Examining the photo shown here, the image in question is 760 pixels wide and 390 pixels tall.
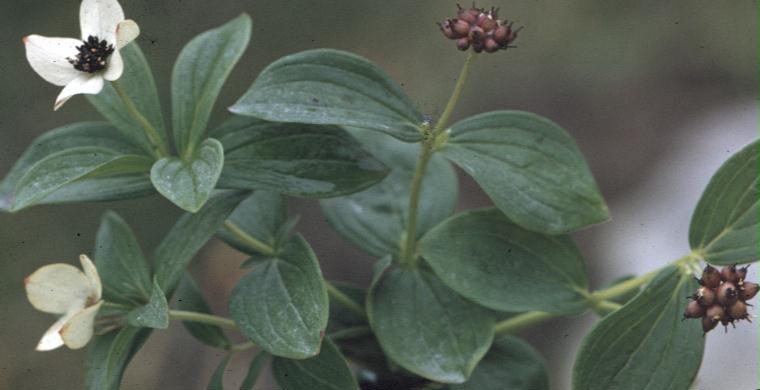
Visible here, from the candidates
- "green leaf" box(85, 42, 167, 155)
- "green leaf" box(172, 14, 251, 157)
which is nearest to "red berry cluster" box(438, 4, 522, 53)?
"green leaf" box(172, 14, 251, 157)

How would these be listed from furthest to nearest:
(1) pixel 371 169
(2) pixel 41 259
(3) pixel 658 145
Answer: (3) pixel 658 145 < (2) pixel 41 259 < (1) pixel 371 169

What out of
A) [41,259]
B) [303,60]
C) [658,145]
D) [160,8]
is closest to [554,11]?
[658,145]

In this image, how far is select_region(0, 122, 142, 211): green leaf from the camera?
1.07 meters

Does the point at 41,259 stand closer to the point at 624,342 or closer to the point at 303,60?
the point at 303,60

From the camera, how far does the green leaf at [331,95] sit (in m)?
0.91

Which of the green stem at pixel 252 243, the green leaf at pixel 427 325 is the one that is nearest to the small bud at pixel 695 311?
the green leaf at pixel 427 325

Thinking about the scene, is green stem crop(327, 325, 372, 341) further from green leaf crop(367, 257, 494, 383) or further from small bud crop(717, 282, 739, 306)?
small bud crop(717, 282, 739, 306)

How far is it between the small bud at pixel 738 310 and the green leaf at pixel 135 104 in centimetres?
63

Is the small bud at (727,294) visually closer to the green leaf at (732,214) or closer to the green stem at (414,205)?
the green leaf at (732,214)

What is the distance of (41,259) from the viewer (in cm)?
216

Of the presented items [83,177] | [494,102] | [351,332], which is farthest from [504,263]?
[494,102]

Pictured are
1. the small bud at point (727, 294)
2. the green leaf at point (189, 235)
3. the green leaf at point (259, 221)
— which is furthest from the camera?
the green leaf at point (259, 221)

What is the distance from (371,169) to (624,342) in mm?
329

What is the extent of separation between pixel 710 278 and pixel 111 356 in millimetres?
599
